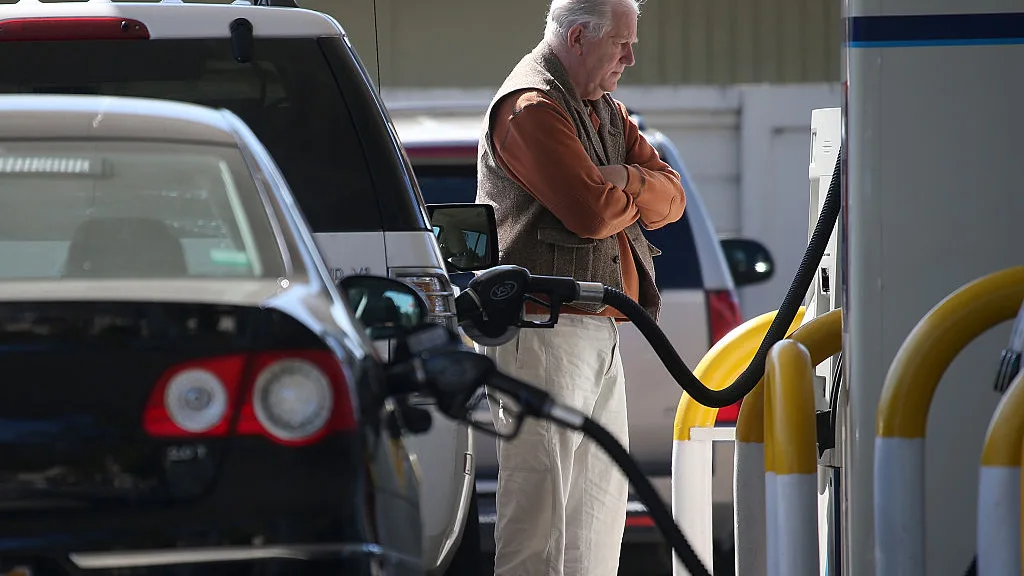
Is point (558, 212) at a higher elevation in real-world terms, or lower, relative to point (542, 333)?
higher

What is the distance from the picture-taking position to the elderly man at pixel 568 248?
4.67m

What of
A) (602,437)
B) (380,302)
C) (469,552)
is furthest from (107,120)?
(469,552)

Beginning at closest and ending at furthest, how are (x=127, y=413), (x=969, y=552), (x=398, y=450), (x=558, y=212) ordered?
1. (x=127, y=413)
2. (x=398, y=450)
3. (x=969, y=552)
4. (x=558, y=212)

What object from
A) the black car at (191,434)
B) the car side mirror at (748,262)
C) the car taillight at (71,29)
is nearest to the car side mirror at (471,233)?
the car taillight at (71,29)

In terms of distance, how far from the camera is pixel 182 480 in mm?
2154

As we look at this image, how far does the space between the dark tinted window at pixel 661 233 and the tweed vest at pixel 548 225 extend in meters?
1.22

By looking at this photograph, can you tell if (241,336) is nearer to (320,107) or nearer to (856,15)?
(856,15)

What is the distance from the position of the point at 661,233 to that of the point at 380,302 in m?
3.52

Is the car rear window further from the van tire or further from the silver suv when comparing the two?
the van tire

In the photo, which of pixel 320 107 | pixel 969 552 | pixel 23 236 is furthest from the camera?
pixel 320 107

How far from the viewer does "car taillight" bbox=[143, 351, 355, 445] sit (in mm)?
2174

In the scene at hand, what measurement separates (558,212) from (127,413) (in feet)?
8.63

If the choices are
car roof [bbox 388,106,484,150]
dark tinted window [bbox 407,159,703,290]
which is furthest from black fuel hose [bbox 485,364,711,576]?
car roof [bbox 388,106,484,150]

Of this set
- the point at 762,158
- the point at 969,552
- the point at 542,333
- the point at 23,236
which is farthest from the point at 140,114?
the point at 762,158
